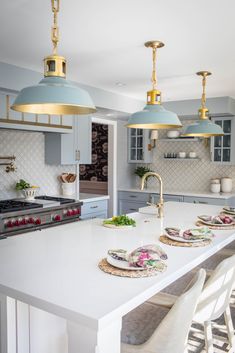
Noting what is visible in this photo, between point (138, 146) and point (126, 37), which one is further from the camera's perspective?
point (138, 146)

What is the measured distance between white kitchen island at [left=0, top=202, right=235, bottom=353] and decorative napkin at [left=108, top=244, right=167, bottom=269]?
2.8 inches

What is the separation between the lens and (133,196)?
6.23m

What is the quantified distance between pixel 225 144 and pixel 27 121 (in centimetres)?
330

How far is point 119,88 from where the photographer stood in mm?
4793

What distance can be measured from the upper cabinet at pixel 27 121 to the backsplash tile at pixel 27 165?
0.38 m

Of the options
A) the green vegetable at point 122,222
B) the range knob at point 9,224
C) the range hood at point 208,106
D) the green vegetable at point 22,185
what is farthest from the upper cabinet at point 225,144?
the range knob at point 9,224

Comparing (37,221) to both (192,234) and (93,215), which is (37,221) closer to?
(93,215)

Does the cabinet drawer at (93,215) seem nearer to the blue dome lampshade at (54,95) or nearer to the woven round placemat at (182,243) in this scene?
the woven round placemat at (182,243)

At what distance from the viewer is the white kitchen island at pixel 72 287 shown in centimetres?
124

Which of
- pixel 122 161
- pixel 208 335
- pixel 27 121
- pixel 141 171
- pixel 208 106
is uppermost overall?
pixel 208 106

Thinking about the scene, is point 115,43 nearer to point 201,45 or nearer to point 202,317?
→ point 201,45

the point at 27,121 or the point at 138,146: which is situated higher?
the point at 27,121

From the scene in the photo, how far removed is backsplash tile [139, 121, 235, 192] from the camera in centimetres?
604

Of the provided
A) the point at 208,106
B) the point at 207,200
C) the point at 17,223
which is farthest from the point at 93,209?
the point at 208,106
